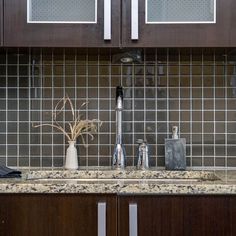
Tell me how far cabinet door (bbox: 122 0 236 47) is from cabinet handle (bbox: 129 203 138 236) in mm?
614

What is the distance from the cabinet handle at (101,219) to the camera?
1.42m

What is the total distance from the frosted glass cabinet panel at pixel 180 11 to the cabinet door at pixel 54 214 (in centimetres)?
71

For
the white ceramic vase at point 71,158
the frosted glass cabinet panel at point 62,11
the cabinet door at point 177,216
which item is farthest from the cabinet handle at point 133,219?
the frosted glass cabinet panel at point 62,11

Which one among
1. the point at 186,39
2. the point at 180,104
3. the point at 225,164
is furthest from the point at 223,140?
the point at 186,39

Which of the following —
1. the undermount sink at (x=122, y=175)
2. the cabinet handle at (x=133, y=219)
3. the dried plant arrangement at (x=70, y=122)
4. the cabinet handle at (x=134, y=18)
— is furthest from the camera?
the dried plant arrangement at (x=70, y=122)

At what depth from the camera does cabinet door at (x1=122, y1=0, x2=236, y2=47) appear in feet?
5.37

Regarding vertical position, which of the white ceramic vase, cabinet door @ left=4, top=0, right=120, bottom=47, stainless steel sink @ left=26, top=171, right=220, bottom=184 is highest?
cabinet door @ left=4, top=0, right=120, bottom=47

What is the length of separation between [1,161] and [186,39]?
975 mm

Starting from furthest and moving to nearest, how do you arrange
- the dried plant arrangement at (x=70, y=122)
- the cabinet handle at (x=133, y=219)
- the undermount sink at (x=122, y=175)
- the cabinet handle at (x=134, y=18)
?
the dried plant arrangement at (x=70, y=122)
the undermount sink at (x=122, y=175)
the cabinet handle at (x=134, y=18)
the cabinet handle at (x=133, y=219)

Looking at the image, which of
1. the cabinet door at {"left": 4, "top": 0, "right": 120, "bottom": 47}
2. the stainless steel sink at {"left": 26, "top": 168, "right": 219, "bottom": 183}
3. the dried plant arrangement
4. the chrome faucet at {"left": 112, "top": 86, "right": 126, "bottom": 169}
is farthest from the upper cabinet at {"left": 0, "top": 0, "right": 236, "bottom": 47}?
the stainless steel sink at {"left": 26, "top": 168, "right": 219, "bottom": 183}

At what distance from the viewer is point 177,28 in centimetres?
165

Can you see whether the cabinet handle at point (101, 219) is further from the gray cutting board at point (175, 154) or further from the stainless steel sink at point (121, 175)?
the gray cutting board at point (175, 154)

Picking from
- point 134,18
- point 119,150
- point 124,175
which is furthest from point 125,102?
point 134,18

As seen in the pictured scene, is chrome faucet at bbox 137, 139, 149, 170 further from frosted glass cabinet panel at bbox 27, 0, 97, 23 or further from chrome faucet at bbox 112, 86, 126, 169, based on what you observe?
frosted glass cabinet panel at bbox 27, 0, 97, 23
